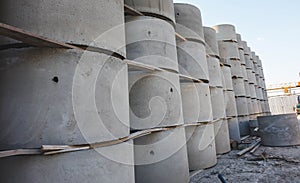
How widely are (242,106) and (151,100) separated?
8.70 m

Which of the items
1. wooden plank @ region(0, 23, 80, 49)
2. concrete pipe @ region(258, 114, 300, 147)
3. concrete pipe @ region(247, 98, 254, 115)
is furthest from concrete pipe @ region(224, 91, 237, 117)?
wooden plank @ region(0, 23, 80, 49)

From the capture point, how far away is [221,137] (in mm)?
7477

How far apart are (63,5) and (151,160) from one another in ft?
9.72

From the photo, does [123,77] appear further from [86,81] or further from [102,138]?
[102,138]

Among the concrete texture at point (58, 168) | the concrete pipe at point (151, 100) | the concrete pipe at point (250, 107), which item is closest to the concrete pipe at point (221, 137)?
the concrete pipe at point (151, 100)

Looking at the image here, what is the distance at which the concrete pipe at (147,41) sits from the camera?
4.11m

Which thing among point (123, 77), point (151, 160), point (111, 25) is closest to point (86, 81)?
point (123, 77)

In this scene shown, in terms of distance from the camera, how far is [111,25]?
2.74 m

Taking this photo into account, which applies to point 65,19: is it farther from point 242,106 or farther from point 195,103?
point 242,106

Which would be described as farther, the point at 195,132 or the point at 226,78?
the point at 226,78

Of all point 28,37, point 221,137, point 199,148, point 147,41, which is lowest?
point 199,148

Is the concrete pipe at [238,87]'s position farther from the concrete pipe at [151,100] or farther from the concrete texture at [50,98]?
the concrete texture at [50,98]

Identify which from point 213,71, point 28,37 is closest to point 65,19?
point 28,37

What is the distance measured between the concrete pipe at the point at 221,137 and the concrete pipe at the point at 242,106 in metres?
3.97
